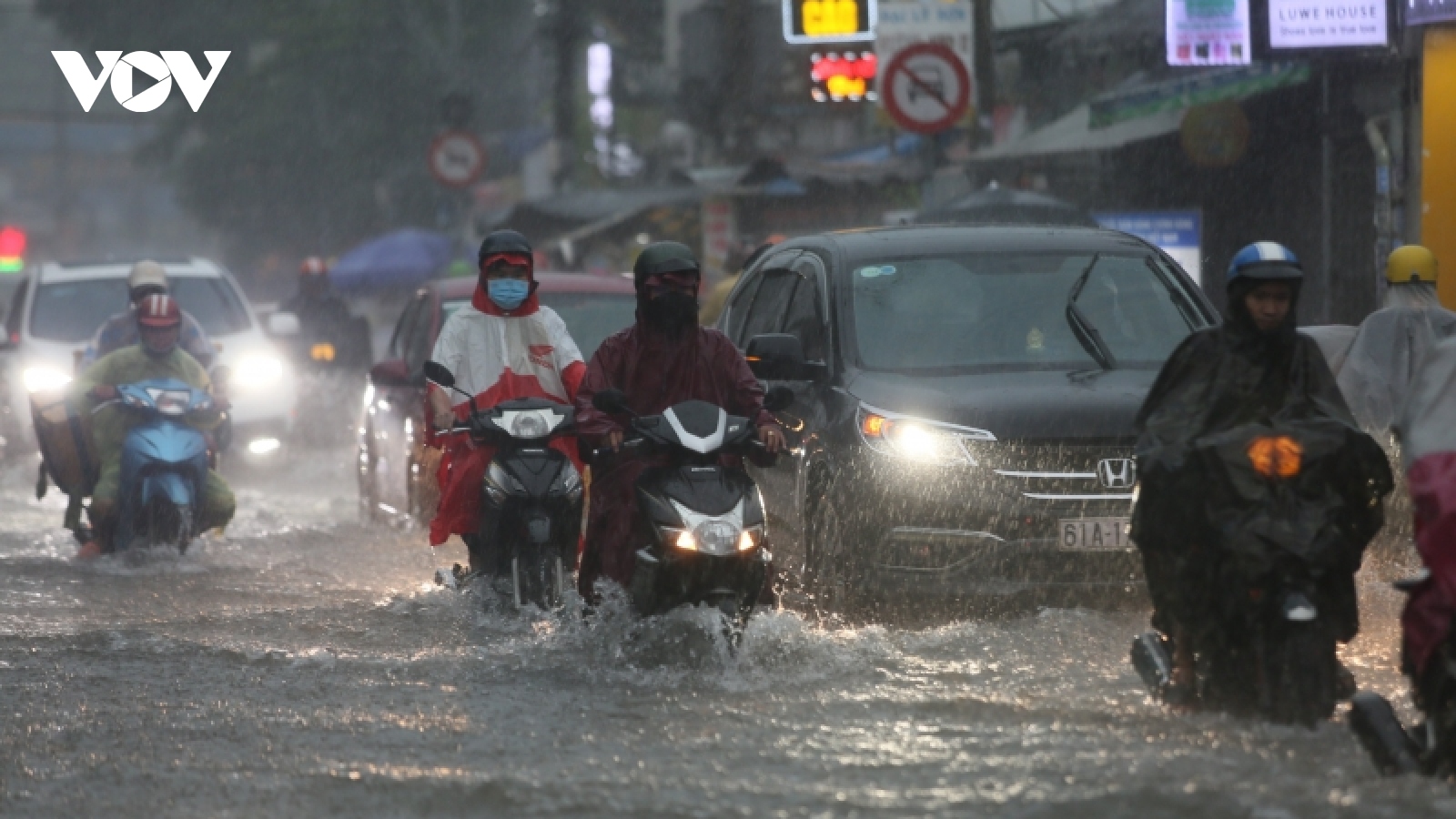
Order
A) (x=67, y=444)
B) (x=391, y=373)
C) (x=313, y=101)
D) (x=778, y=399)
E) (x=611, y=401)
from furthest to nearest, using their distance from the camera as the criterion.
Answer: (x=313, y=101)
(x=67, y=444)
(x=391, y=373)
(x=778, y=399)
(x=611, y=401)

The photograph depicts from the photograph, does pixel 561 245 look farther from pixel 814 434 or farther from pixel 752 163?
pixel 814 434

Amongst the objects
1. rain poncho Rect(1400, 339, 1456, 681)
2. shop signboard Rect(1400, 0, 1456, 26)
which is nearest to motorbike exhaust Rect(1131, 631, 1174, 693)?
rain poncho Rect(1400, 339, 1456, 681)

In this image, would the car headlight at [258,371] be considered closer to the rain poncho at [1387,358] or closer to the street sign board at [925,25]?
the street sign board at [925,25]

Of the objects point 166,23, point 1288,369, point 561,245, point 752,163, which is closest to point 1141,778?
point 1288,369

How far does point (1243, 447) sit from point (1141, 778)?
0.92 meters

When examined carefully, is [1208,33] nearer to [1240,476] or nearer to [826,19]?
[826,19]

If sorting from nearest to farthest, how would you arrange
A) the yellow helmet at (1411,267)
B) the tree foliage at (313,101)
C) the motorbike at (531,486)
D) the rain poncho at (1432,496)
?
the rain poncho at (1432,496) < the motorbike at (531,486) < the yellow helmet at (1411,267) < the tree foliage at (313,101)

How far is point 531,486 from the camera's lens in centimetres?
853

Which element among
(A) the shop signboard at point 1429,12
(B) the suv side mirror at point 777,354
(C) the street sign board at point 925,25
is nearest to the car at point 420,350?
(B) the suv side mirror at point 777,354

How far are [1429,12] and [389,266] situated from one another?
24999 millimetres

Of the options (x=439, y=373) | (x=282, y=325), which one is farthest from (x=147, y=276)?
(x=439, y=373)

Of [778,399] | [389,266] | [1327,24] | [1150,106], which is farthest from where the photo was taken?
[389,266]

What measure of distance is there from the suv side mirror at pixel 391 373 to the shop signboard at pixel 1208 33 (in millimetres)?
6562

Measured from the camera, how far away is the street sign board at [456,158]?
2720 centimetres
